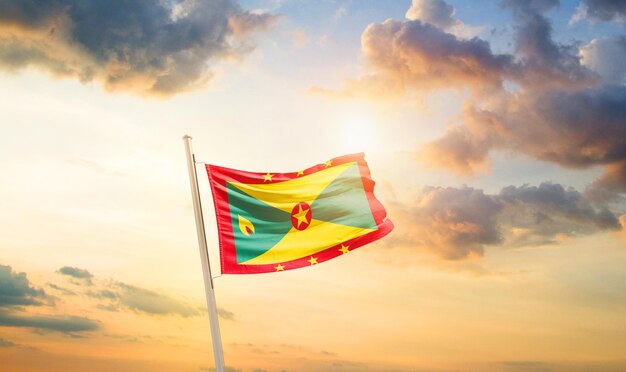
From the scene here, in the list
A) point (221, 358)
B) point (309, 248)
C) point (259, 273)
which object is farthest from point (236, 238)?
point (221, 358)

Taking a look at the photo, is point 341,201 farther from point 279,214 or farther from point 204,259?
point 204,259

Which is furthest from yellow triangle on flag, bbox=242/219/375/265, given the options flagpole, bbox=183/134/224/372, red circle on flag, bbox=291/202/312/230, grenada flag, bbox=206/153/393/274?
flagpole, bbox=183/134/224/372

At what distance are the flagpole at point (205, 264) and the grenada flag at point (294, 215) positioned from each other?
86 cm

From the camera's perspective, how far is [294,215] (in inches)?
835

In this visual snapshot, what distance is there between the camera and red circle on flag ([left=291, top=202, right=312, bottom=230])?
21.1 metres

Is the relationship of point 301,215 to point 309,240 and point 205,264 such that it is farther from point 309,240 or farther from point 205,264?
point 205,264

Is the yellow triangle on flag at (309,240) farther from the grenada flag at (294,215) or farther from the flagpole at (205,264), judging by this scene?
the flagpole at (205,264)

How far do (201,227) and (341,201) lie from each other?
5707mm

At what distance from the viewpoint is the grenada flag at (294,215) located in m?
19.8

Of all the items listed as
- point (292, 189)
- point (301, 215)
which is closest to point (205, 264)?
point (301, 215)

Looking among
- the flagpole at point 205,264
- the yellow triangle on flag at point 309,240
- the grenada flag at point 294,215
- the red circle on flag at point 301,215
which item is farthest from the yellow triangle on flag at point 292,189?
the flagpole at point 205,264

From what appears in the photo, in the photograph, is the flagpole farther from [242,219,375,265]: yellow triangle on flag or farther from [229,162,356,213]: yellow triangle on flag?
[242,219,375,265]: yellow triangle on flag

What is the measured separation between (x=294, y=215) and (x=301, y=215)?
0.26 m

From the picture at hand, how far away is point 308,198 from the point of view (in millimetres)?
21562
